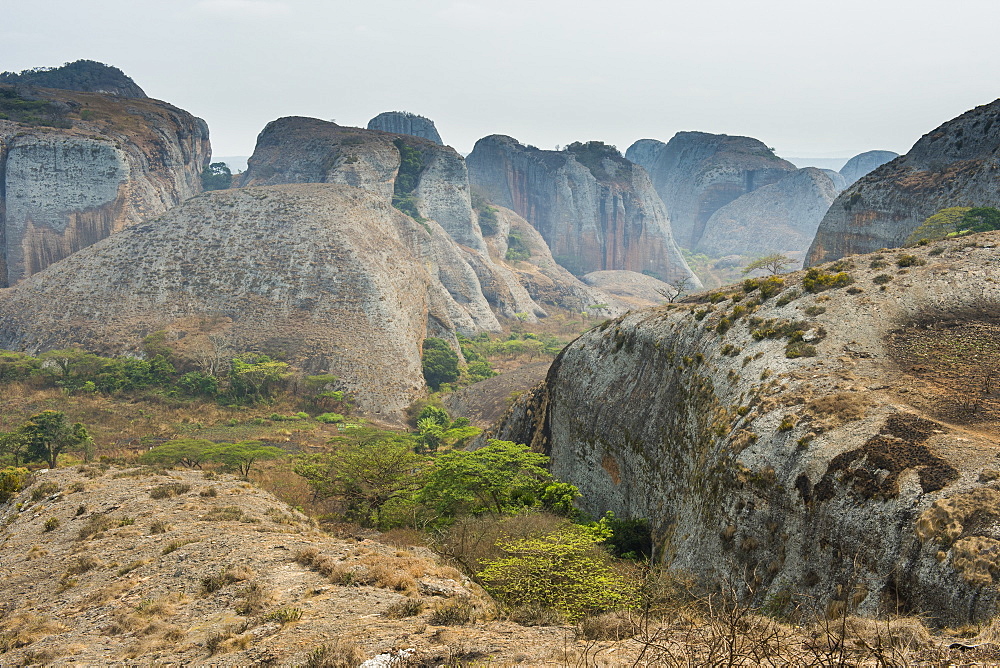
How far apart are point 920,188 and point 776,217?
126 metres

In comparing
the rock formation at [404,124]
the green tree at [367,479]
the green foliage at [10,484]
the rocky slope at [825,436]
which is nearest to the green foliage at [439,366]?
the green tree at [367,479]

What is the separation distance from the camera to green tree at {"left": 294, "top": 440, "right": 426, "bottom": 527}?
75.9 feet

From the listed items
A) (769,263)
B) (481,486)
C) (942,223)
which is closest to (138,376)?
(481,486)

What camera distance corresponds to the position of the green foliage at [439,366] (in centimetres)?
5547

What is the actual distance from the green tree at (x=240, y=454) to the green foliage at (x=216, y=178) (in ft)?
263

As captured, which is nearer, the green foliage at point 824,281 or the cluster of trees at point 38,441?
the green foliage at point 824,281

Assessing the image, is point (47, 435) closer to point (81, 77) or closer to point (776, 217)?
point (81, 77)

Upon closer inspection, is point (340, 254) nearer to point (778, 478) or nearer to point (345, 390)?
point (345, 390)

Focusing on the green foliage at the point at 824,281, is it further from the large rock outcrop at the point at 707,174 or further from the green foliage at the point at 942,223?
the large rock outcrop at the point at 707,174

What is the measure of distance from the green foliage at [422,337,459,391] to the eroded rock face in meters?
1.95

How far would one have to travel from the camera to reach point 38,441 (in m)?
30.6

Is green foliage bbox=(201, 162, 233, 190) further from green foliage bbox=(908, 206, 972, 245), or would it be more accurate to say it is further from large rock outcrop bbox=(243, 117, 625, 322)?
green foliage bbox=(908, 206, 972, 245)

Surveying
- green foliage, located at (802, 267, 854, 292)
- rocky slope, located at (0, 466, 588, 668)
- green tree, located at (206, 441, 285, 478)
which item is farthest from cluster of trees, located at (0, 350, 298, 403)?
green foliage, located at (802, 267, 854, 292)

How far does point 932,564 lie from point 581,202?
409 feet
